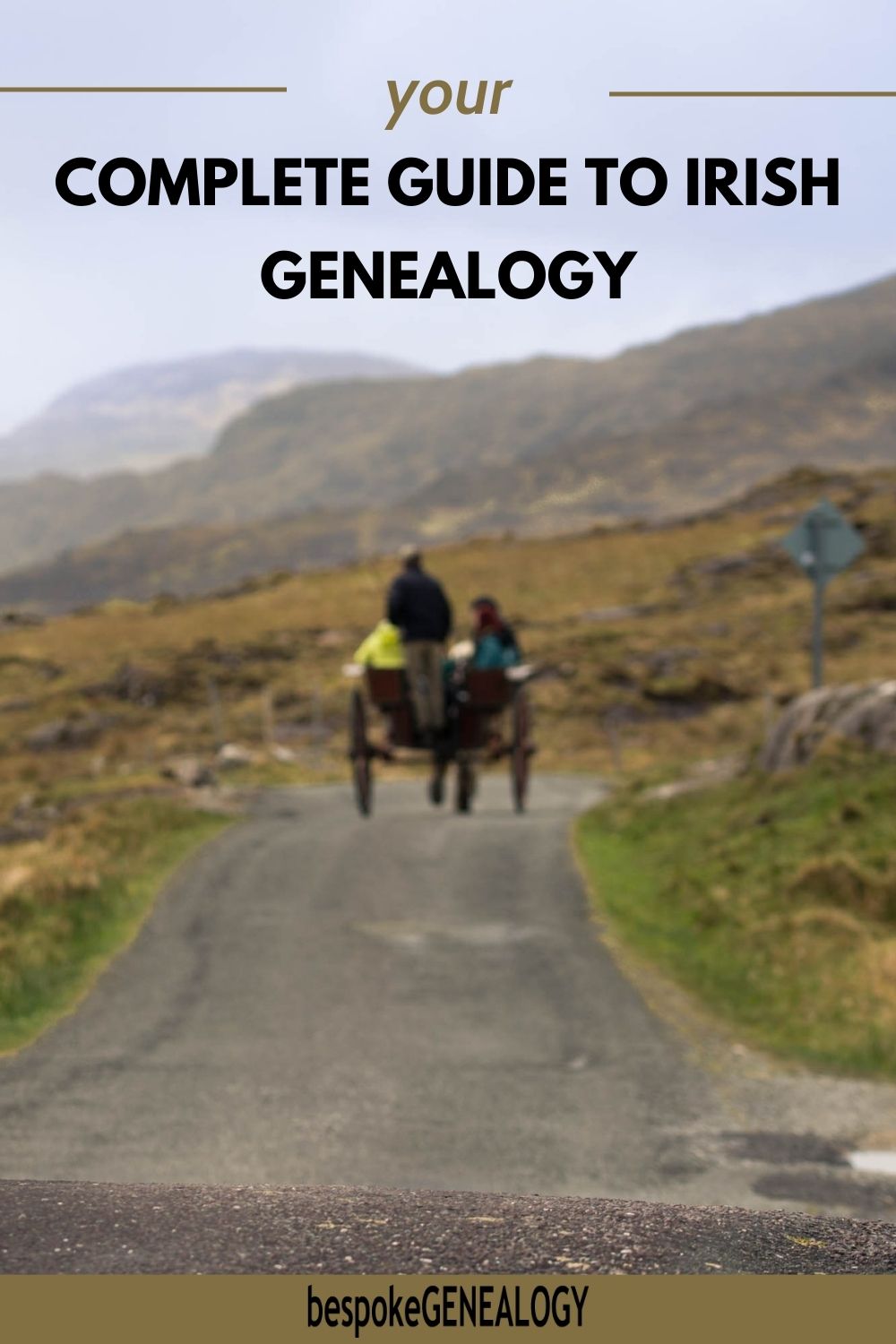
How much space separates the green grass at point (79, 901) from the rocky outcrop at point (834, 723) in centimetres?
1306

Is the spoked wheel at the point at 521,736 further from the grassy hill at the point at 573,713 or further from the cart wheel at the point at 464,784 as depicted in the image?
the grassy hill at the point at 573,713

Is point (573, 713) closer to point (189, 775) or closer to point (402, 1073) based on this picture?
point (189, 775)

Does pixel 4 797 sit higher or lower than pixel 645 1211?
lower

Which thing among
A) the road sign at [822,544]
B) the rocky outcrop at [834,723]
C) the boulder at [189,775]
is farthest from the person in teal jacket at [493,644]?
the boulder at [189,775]

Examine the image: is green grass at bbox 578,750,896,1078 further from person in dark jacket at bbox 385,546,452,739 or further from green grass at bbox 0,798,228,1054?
person in dark jacket at bbox 385,546,452,739

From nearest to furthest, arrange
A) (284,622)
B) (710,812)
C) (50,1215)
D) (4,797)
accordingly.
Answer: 1. (50,1215)
2. (710,812)
3. (4,797)
4. (284,622)

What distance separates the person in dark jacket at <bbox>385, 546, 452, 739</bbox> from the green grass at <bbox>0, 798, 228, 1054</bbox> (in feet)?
27.1

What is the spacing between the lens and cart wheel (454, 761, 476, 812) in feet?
44.7

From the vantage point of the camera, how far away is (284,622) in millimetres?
104750

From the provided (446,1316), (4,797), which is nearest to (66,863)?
(4,797)

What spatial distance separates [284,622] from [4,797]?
56.9 metres

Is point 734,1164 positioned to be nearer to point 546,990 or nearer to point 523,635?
point 546,990

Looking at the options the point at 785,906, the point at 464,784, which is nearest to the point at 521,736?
the point at 464,784

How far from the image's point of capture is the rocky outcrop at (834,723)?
90.5ft
